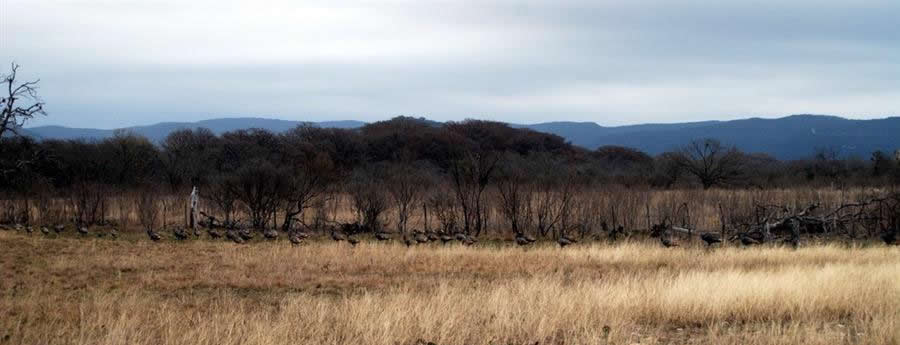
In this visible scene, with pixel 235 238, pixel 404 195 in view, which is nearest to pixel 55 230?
pixel 235 238

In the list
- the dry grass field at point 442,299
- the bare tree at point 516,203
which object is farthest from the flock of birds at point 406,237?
the dry grass field at point 442,299

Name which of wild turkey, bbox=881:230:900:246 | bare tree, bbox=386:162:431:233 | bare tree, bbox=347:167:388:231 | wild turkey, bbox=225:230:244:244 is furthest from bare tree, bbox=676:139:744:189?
wild turkey, bbox=225:230:244:244

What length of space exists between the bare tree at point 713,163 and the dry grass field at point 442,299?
128 feet

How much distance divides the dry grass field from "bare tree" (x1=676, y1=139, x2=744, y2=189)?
39081 mm

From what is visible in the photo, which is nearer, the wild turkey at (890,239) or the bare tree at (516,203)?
the wild turkey at (890,239)

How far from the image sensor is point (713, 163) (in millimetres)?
56094

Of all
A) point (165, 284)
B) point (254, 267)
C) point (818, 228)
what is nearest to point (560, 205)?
point (818, 228)

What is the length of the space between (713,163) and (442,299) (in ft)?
168

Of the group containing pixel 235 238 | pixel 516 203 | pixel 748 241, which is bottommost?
pixel 235 238

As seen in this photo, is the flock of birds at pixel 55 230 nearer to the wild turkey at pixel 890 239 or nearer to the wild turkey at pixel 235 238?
the wild turkey at pixel 235 238

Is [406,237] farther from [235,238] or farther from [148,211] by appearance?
[148,211]

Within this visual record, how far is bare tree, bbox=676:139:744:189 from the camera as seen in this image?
55.0 m

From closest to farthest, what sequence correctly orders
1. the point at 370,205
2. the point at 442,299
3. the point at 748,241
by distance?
the point at 442,299 → the point at 748,241 → the point at 370,205

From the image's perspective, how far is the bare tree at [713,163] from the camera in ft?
180
